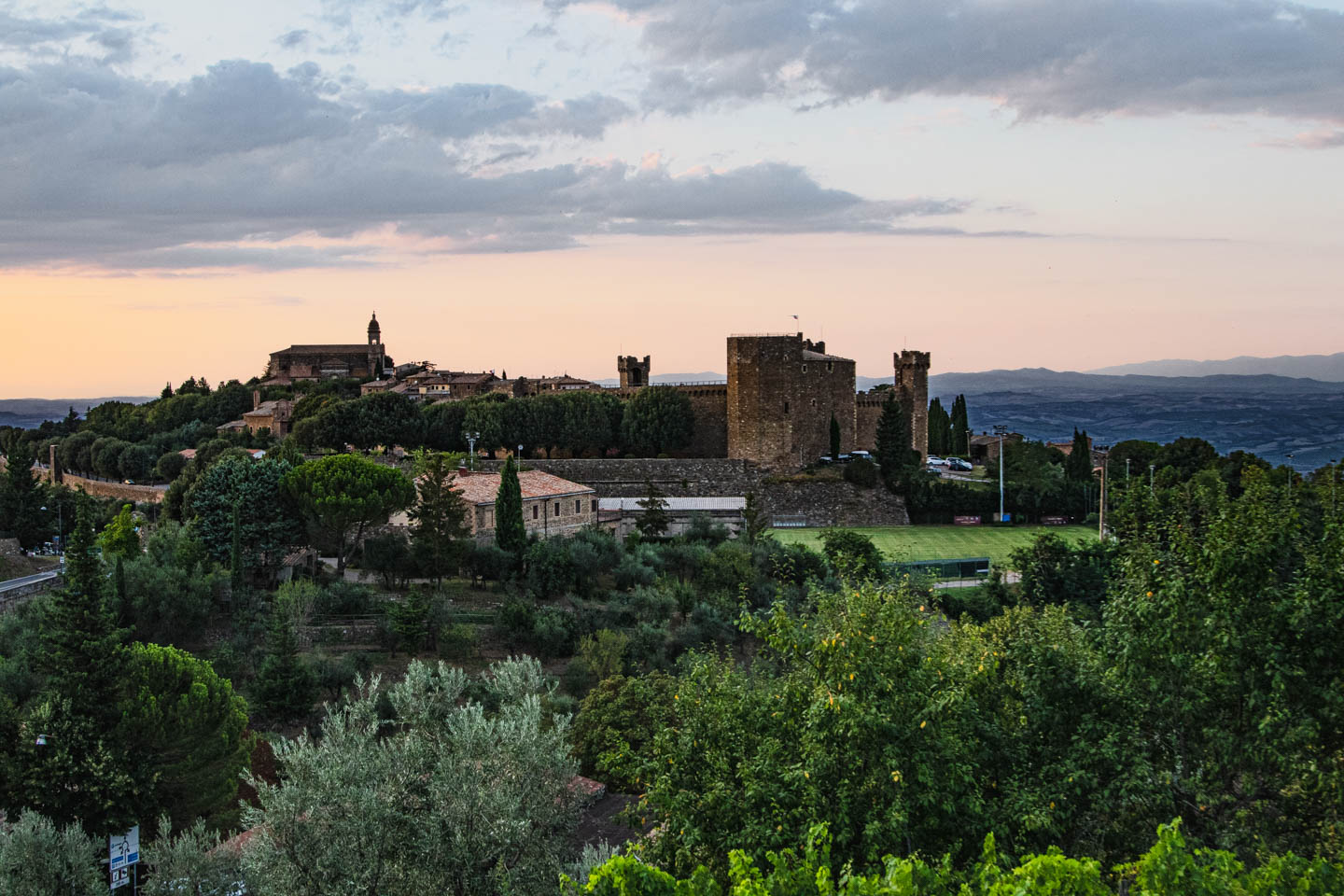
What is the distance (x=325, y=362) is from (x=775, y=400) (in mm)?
41536

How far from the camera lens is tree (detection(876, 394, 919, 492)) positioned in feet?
156

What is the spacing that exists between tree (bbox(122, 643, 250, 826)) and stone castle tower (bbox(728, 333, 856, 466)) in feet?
107

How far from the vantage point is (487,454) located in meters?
49.9

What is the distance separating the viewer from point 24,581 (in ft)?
85.7

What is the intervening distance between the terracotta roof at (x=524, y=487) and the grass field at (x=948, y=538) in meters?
8.40

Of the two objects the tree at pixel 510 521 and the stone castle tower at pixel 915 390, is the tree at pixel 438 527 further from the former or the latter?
the stone castle tower at pixel 915 390

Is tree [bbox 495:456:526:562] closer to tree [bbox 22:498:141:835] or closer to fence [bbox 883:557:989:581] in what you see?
fence [bbox 883:557:989:581]

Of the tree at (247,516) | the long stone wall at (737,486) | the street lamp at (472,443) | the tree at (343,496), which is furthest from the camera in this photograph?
the long stone wall at (737,486)

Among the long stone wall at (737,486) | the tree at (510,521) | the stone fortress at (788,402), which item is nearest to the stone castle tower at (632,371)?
the stone fortress at (788,402)

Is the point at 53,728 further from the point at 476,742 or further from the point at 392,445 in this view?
the point at 392,445

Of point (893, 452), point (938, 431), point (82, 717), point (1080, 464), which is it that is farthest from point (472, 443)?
point (82, 717)

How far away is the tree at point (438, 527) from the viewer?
1160 inches

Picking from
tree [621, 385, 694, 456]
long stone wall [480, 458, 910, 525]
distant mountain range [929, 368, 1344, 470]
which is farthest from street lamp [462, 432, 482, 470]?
distant mountain range [929, 368, 1344, 470]

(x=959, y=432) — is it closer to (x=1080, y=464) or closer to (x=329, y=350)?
(x=1080, y=464)
